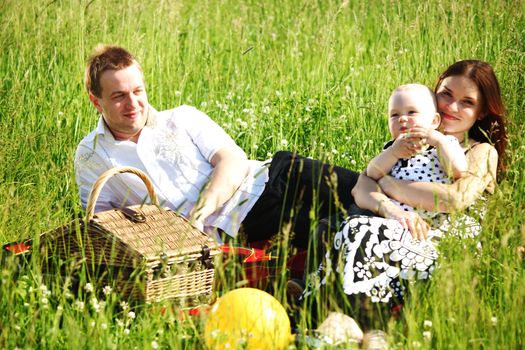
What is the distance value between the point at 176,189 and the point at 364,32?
11.4ft

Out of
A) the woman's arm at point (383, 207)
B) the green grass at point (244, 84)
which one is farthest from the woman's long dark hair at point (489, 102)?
the woman's arm at point (383, 207)

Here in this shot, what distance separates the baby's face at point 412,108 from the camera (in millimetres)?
4152

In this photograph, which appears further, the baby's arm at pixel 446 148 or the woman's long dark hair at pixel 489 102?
the woman's long dark hair at pixel 489 102

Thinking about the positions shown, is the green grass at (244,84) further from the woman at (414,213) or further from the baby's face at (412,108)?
the baby's face at (412,108)

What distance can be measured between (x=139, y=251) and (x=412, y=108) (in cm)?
143

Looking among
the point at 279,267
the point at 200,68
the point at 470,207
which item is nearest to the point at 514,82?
the point at 470,207

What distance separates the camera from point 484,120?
439 centimetres

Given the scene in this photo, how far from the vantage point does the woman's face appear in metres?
4.28

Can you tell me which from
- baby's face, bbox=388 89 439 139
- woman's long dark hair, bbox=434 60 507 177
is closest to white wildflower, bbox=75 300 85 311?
baby's face, bbox=388 89 439 139

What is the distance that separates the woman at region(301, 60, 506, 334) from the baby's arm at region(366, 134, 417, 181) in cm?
4

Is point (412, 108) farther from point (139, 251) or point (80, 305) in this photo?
point (80, 305)

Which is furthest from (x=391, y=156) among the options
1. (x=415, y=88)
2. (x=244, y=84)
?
(x=244, y=84)

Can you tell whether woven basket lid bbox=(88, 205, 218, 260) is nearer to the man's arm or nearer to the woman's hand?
the man's arm

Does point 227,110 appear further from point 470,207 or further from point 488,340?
point 488,340
